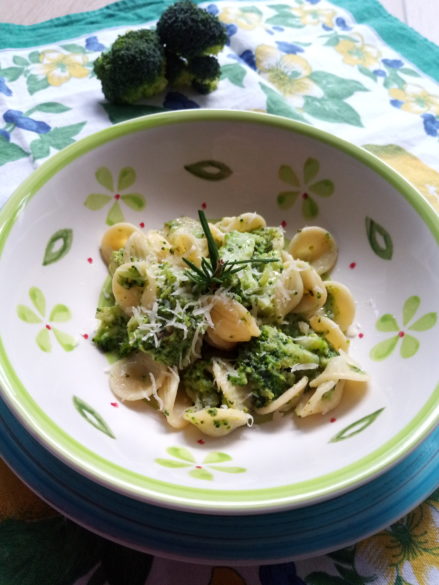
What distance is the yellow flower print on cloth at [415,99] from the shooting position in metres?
2.84

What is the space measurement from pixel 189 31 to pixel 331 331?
147 centimetres

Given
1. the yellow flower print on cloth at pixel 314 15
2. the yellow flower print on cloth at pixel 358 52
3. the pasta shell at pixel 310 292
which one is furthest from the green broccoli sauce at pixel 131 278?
the yellow flower print on cloth at pixel 314 15

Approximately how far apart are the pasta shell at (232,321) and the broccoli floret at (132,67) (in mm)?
1264

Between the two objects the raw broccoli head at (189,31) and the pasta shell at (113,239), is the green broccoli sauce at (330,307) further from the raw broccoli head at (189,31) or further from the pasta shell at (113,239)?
the raw broccoli head at (189,31)

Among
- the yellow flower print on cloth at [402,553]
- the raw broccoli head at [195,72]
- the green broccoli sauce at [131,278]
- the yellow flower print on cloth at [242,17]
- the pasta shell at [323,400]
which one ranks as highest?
the yellow flower print on cloth at [242,17]

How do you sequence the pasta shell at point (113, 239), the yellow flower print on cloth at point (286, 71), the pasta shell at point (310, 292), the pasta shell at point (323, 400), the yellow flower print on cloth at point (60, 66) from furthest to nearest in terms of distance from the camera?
the yellow flower print on cloth at point (286, 71) < the yellow flower print on cloth at point (60, 66) < the pasta shell at point (113, 239) < the pasta shell at point (310, 292) < the pasta shell at point (323, 400)

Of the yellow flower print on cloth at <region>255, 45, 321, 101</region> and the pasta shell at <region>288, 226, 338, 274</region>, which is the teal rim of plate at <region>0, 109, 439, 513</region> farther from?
the yellow flower print on cloth at <region>255, 45, 321, 101</region>

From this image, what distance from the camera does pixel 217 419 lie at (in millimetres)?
1552

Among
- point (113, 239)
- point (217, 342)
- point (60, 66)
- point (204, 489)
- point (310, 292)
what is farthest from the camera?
point (60, 66)

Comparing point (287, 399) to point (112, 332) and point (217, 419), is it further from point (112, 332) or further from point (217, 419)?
point (112, 332)

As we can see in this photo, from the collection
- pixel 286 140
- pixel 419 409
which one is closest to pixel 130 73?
pixel 286 140

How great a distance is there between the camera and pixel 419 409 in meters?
1.46

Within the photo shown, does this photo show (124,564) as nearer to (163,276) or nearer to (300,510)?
(300,510)

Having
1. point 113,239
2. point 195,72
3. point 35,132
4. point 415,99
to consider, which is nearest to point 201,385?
point 113,239
